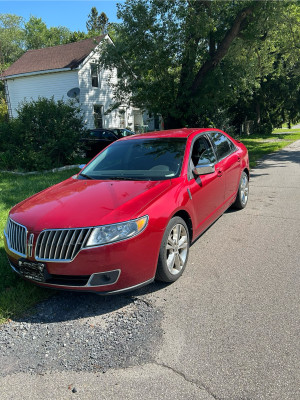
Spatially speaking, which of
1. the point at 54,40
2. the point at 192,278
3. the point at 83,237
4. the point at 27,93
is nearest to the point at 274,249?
the point at 192,278

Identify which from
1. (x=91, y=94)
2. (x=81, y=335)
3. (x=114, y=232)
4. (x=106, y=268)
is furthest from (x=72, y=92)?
(x=81, y=335)

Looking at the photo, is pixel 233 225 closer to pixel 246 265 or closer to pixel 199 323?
pixel 246 265

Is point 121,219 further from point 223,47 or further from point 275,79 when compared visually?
point 275,79

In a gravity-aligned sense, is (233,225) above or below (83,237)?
below

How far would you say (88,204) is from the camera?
3400mm

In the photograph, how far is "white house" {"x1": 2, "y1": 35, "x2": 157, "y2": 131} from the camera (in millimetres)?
22578

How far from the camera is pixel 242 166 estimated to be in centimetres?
610

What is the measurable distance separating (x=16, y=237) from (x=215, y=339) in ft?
7.13

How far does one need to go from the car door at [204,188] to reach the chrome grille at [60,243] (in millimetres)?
1545

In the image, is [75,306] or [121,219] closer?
[121,219]

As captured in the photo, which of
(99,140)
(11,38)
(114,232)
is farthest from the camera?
(11,38)

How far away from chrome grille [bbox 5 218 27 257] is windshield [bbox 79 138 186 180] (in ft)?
4.13

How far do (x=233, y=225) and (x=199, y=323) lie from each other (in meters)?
2.78

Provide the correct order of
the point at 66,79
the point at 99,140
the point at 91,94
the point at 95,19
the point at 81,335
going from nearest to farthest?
the point at 81,335 < the point at 99,140 < the point at 66,79 < the point at 91,94 < the point at 95,19
